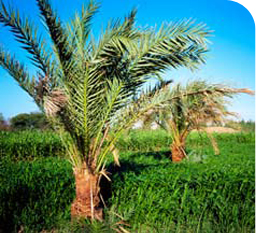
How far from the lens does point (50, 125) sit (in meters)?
3.67

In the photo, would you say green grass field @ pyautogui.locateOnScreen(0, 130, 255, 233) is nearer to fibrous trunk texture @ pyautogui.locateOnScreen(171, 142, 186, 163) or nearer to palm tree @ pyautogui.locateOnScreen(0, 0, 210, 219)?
palm tree @ pyautogui.locateOnScreen(0, 0, 210, 219)

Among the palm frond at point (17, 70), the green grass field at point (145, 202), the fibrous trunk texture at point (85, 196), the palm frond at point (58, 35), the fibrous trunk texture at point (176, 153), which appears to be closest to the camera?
the palm frond at point (58, 35)

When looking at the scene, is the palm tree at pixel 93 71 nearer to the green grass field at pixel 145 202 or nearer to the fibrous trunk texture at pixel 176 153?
the green grass field at pixel 145 202

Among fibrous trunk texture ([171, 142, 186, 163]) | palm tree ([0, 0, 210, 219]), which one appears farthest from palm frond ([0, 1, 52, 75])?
fibrous trunk texture ([171, 142, 186, 163])

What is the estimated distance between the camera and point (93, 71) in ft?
10.4

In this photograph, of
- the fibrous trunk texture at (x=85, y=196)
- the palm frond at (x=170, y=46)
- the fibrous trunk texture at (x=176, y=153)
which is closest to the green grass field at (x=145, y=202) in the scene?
the fibrous trunk texture at (x=85, y=196)

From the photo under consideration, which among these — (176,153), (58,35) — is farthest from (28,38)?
(176,153)

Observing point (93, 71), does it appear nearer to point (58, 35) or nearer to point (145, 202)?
point (58, 35)

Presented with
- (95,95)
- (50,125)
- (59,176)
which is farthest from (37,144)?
(95,95)

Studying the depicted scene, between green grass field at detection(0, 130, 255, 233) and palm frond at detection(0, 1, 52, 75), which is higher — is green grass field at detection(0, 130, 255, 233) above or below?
below

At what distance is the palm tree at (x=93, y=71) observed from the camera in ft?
9.93

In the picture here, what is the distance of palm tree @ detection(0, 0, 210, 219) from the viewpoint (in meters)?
3.03

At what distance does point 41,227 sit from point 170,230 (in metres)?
1.59

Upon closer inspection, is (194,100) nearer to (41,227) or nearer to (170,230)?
(170,230)
